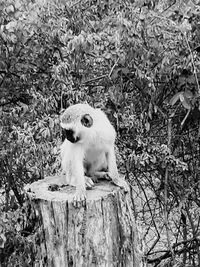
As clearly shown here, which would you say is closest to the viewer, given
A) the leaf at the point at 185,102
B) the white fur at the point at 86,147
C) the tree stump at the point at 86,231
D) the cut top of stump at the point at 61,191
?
the tree stump at the point at 86,231

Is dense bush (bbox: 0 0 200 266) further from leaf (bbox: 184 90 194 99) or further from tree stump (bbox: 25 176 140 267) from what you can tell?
tree stump (bbox: 25 176 140 267)

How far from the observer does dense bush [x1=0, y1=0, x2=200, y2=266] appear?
4.61 m

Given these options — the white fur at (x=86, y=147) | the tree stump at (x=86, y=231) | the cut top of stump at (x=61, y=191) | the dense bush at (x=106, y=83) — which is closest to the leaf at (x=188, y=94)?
the dense bush at (x=106, y=83)

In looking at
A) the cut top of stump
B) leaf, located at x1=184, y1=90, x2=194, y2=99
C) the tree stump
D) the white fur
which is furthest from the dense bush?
the tree stump

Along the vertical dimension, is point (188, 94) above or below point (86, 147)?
above

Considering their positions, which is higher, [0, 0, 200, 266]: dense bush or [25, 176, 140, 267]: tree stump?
[0, 0, 200, 266]: dense bush

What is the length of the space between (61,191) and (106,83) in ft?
5.23

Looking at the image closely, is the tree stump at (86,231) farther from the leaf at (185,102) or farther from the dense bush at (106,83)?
the leaf at (185,102)

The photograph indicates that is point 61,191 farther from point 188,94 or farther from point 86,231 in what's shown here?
point 188,94

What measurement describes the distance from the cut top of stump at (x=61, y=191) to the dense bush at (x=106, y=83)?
91 centimetres

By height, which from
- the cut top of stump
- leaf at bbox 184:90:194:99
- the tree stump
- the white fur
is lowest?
the tree stump

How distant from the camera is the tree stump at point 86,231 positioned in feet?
11.5

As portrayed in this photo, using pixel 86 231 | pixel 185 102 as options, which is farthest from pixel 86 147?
pixel 185 102

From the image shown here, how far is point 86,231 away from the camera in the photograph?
138 inches
